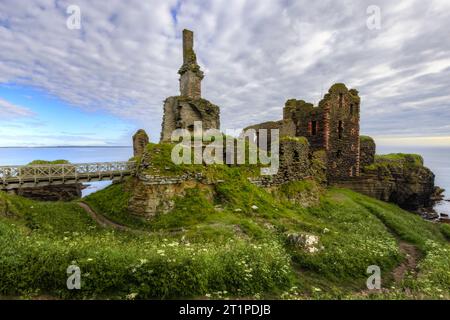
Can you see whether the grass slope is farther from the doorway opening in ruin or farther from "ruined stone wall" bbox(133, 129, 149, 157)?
the doorway opening in ruin

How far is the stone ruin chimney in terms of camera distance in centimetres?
3075

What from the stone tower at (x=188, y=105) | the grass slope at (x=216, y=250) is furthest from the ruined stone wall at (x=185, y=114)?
the grass slope at (x=216, y=250)

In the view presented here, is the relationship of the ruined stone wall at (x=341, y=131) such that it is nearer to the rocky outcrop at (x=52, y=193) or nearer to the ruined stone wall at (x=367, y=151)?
the ruined stone wall at (x=367, y=151)

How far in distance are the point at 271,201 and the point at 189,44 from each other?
2330 cm

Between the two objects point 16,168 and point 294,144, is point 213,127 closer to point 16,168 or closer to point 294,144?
point 294,144

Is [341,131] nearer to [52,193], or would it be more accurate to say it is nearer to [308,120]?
[308,120]

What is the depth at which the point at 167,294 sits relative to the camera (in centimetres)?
720

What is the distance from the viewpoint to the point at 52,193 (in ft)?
90.4

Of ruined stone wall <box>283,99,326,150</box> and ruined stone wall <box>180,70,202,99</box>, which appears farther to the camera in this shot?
ruined stone wall <box>283,99,326,150</box>

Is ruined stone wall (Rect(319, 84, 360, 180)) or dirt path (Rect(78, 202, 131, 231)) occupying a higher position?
ruined stone wall (Rect(319, 84, 360, 180))

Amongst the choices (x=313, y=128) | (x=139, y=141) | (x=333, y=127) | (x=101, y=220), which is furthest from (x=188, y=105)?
(x=333, y=127)

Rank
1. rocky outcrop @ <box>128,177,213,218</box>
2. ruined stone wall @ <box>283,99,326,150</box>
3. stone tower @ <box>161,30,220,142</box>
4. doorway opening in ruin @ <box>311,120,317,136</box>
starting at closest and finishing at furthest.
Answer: rocky outcrop @ <box>128,177,213,218</box> → stone tower @ <box>161,30,220,142</box> → ruined stone wall @ <box>283,99,326,150</box> → doorway opening in ruin @ <box>311,120,317,136</box>

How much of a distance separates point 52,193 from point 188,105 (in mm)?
18338

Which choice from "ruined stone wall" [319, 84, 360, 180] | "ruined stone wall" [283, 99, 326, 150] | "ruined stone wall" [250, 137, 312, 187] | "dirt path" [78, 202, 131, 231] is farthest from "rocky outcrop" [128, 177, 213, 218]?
"ruined stone wall" [319, 84, 360, 180]
